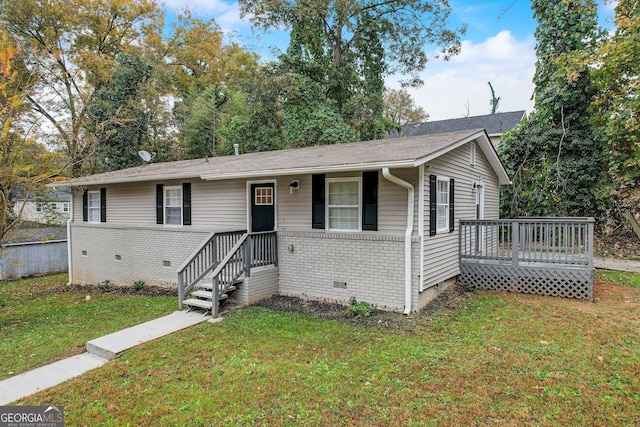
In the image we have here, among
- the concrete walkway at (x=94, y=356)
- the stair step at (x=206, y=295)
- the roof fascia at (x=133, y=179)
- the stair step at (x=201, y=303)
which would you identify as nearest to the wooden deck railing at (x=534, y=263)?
the stair step at (x=206, y=295)

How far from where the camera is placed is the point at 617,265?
10.6 meters

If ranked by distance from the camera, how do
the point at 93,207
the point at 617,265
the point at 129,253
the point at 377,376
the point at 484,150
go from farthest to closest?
the point at 93,207
the point at 129,253
the point at 617,265
the point at 484,150
the point at 377,376

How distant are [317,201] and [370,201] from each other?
1.23 m

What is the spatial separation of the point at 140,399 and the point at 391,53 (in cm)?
2057

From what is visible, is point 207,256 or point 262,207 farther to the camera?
point 262,207

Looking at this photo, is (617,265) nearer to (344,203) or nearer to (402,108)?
(344,203)

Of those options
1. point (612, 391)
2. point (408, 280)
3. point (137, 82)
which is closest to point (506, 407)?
Result: point (612, 391)

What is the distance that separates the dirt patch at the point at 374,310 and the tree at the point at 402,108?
2689cm

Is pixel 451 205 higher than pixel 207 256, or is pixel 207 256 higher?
pixel 451 205

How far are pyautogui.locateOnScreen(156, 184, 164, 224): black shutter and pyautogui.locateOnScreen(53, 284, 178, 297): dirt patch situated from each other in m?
1.99

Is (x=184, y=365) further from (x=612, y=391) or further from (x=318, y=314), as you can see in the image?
(x=612, y=391)

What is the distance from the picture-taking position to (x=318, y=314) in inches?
268

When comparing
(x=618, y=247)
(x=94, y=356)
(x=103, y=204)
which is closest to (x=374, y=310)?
(x=94, y=356)

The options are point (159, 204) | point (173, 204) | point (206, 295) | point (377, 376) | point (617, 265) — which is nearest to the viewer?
point (377, 376)
